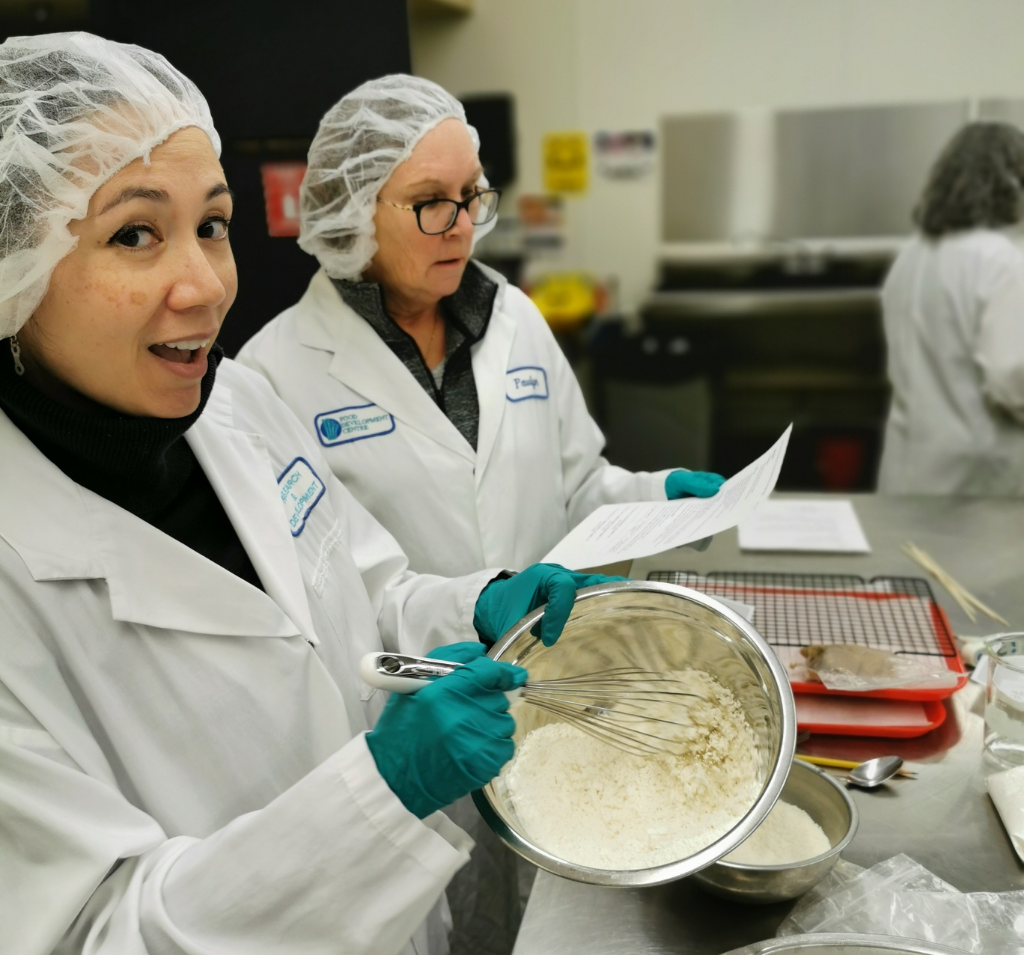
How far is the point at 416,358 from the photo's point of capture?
1.54 metres

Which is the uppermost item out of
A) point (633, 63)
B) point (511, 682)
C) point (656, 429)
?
point (633, 63)

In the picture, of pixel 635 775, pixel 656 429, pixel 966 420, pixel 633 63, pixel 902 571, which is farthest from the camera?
pixel 633 63

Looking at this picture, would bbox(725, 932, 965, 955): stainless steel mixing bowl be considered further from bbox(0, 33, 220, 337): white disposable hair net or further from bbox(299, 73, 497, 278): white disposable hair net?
bbox(299, 73, 497, 278): white disposable hair net

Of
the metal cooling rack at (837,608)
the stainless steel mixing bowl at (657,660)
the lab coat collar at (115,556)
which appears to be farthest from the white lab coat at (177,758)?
the metal cooling rack at (837,608)

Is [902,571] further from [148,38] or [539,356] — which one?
[148,38]

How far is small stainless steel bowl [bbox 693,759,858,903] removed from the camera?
2.59 ft

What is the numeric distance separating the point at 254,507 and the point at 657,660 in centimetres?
48

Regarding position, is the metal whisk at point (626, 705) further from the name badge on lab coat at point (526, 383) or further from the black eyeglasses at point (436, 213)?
the black eyeglasses at point (436, 213)

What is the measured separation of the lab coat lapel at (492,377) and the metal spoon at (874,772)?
74 centimetres

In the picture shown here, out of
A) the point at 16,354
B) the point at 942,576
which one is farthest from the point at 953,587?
the point at 16,354

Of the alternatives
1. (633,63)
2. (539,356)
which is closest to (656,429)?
(633,63)

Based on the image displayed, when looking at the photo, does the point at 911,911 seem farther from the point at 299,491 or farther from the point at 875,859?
the point at 299,491

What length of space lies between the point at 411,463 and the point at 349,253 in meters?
0.37

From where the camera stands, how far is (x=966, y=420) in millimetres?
2670
